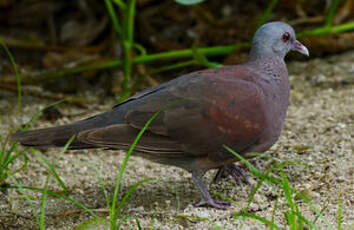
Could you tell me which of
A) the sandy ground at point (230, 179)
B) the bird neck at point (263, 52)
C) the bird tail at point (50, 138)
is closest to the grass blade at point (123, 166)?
the sandy ground at point (230, 179)

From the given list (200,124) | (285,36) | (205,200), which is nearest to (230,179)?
(205,200)

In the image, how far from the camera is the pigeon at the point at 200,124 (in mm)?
2613

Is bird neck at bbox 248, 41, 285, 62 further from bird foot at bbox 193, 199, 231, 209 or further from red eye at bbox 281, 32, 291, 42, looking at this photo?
bird foot at bbox 193, 199, 231, 209

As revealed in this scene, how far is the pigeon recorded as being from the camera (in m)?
2.61

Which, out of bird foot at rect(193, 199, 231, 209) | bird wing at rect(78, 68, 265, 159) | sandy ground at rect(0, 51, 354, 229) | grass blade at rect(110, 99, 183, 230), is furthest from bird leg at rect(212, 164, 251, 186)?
grass blade at rect(110, 99, 183, 230)

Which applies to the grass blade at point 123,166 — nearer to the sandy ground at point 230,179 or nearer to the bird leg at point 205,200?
the sandy ground at point 230,179

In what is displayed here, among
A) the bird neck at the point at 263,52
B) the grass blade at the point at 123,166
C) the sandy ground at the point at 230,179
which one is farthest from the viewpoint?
the bird neck at the point at 263,52

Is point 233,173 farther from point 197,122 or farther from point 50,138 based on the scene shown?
point 50,138

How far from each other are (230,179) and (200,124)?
548 mm

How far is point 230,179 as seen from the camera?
3.05 m

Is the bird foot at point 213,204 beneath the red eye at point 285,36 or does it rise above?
beneath

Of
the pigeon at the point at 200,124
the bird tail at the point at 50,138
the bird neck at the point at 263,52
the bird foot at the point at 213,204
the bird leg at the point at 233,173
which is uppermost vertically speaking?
the bird neck at the point at 263,52

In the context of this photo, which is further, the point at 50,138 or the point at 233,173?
the point at 233,173

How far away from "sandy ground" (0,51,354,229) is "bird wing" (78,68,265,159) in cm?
31
